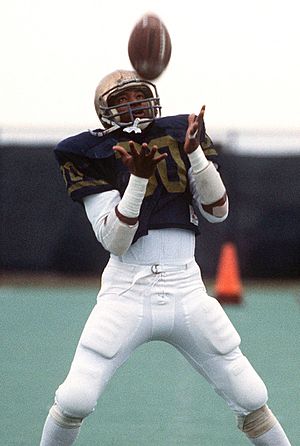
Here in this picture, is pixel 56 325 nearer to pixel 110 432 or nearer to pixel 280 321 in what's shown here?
pixel 280 321

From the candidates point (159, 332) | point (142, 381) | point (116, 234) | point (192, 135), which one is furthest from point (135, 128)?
point (142, 381)

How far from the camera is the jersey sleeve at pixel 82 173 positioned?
147 inches

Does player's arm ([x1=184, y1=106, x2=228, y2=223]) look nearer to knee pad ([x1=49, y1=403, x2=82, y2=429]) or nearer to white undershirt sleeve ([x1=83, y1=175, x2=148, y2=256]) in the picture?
white undershirt sleeve ([x1=83, y1=175, x2=148, y2=256])

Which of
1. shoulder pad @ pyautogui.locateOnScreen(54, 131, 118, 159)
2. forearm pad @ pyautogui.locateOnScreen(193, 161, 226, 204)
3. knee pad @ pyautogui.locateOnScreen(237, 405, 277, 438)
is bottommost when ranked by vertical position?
knee pad @ pyautogui.locateOnScreen(237, 405, 277, 438)

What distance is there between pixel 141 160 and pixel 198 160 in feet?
0.70

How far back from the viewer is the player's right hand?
3490 millimetres

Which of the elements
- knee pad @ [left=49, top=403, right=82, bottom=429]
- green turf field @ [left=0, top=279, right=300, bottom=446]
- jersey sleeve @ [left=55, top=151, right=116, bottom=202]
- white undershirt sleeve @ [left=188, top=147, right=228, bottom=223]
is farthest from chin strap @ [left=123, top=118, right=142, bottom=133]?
green turf field @ [left=0, top=279, right=300, bottom=446]

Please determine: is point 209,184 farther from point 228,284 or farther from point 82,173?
point 228,284

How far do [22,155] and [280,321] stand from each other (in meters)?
3.80

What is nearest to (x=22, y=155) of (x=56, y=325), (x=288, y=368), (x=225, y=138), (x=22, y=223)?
(x=22, y=223)

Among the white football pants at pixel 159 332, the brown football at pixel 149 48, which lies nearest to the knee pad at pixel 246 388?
the white football pants at pixel 159 332

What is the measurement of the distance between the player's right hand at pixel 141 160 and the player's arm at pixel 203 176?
0.38 feet

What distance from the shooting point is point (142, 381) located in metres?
5.84

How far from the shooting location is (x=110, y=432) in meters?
4.74
